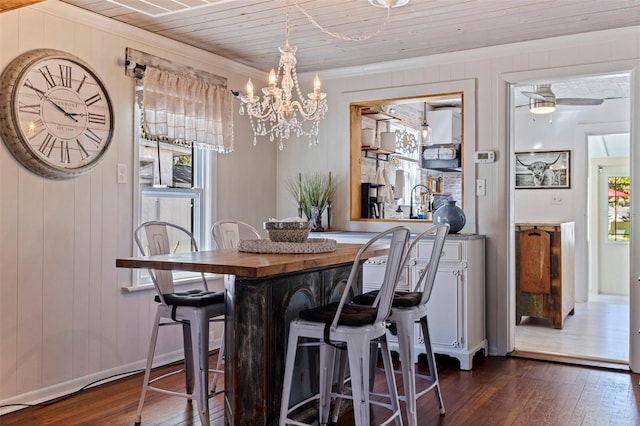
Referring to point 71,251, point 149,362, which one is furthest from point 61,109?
point 149,362

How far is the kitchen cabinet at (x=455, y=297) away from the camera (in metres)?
4.02

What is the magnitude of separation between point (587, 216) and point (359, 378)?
19.1ft

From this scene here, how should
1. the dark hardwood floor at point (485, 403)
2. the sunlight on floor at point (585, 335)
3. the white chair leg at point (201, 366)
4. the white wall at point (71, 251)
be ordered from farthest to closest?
the sunlight on floor at point (585, 335), the white wall at point (71, 251), the dark hardwood floor at point (485, 403), the white chair leg at point (201, 366)

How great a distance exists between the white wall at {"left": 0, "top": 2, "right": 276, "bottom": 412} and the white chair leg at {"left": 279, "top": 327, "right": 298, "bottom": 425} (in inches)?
64.2

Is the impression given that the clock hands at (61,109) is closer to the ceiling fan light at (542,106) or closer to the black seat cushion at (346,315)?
the black seat cushion at (346,315)

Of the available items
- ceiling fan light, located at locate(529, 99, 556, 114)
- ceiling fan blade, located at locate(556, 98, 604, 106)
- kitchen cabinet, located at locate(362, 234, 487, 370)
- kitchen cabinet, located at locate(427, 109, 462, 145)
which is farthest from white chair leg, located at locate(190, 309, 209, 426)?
kitchen cabinet, located at locate(427, 109, 462, 145)

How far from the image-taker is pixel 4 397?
310 cm

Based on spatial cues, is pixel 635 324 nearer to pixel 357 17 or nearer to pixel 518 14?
pixel 518 14

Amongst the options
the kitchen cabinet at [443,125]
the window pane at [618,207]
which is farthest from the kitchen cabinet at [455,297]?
the window pane at [618,207]

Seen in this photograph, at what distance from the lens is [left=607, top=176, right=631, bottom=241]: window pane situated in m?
7.87

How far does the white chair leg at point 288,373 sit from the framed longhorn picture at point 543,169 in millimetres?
5637

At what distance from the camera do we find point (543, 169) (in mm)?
7227

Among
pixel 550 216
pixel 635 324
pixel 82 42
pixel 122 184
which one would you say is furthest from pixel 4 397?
pixel 550 216

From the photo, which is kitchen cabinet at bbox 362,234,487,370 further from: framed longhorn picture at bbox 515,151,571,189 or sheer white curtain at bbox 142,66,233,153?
framed longhorn picture at bbox 515,151,571,189
